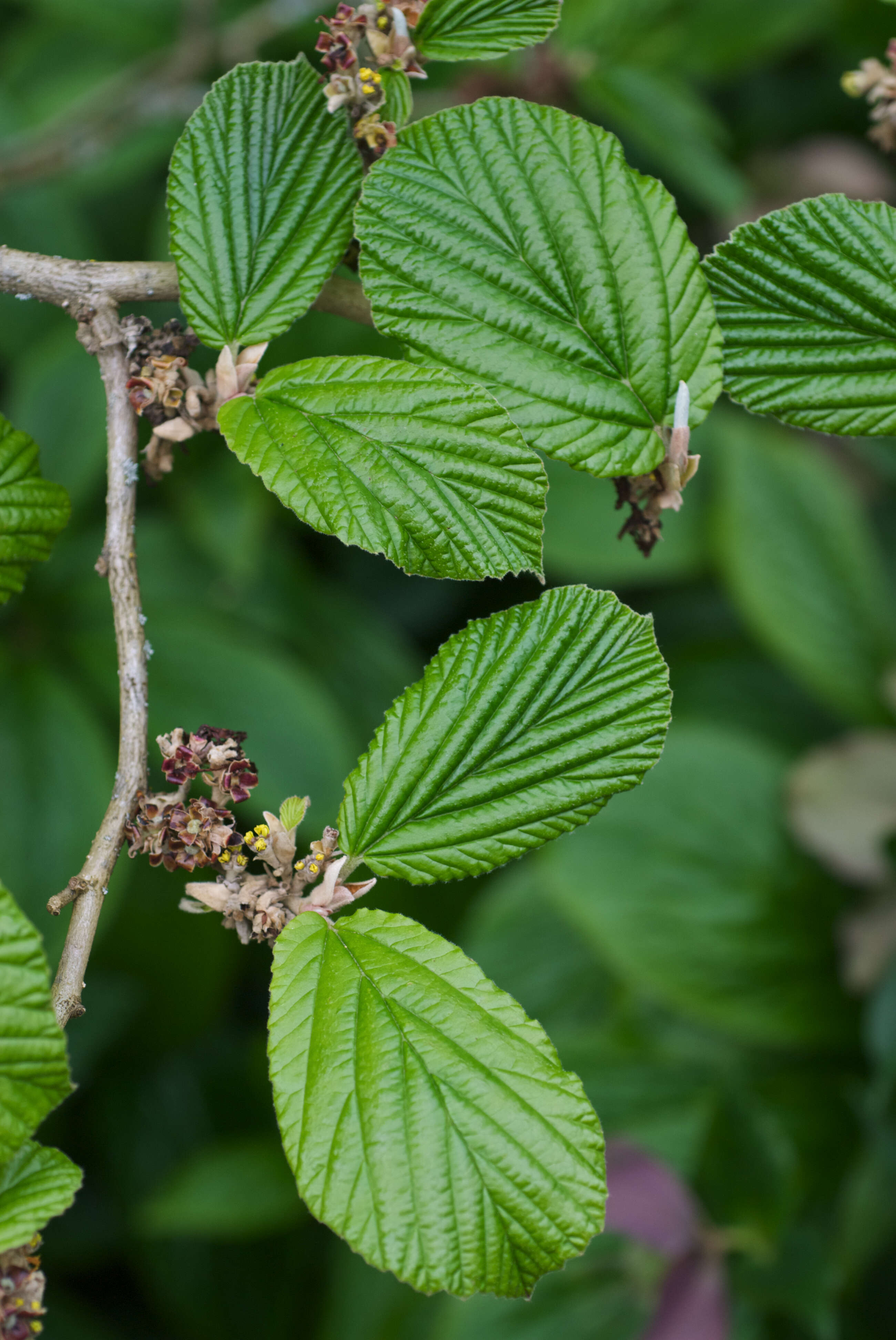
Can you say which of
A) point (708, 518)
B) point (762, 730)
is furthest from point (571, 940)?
point (708, 518)

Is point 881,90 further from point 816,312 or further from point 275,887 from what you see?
point 275,887

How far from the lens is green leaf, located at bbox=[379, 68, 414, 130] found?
533mm

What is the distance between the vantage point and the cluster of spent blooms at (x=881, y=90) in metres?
0.62

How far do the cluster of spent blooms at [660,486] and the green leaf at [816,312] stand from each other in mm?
45

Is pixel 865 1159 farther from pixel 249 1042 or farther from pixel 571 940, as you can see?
pixel 249 1042

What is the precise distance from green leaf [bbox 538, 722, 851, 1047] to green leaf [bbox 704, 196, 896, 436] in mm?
945

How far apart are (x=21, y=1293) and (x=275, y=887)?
0.18 meters

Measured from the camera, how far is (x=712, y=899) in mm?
1473

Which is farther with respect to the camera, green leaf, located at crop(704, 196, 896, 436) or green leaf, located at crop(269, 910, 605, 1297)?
green leaf, located at crop(704, 196, 896, 436)

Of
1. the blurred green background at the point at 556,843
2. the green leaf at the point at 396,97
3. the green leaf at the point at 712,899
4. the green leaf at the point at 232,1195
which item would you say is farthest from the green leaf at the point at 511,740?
the green leaf at the point at 232,1195

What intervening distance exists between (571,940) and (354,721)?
499 mm

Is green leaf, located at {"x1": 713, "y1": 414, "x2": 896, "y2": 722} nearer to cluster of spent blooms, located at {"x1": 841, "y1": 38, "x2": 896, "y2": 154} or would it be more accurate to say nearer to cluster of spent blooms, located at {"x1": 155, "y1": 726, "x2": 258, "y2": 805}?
cluster of spent blooms, located at {"x1": 841, "y1": 38, "x2": 896, "y2": 154}

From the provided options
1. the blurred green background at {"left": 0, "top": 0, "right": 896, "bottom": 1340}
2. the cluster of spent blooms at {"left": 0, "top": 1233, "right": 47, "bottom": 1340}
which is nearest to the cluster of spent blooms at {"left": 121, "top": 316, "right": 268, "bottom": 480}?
the cluster of spent blooms at {"left": 0, "top": 1233, "right": 47, "bottom": 1340}

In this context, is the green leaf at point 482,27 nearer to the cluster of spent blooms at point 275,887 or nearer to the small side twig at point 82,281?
the small side twig at point 82,281
